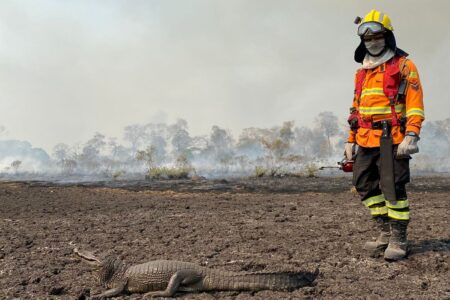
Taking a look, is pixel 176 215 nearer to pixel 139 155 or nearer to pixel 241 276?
pixel 241 276

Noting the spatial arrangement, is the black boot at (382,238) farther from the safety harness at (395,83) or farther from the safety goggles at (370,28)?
the safety goggles at (370,28)

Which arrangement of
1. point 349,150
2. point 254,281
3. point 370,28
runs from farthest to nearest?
1. point 349,150
2. point 370,28
3. point 254,281

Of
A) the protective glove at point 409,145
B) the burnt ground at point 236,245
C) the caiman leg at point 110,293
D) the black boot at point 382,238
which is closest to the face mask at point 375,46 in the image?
the protective glove at point 409,145

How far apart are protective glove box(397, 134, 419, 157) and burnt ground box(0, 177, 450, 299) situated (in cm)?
113

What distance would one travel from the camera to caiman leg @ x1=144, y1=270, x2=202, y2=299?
130 inches

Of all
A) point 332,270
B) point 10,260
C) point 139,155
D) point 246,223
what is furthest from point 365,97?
point 139,155

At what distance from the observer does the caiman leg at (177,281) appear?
3295 mm

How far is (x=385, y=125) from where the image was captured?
13.4 feet

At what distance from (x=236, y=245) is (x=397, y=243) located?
181 cm

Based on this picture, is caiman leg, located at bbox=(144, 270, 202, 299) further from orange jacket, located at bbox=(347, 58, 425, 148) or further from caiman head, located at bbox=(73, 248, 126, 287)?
orange jacket, located at bbox=(347, 58, 425, 148)

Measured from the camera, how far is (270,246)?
4820 millimetres

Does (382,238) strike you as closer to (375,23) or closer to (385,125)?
(385,125)

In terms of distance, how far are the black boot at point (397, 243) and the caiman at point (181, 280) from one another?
111 cm

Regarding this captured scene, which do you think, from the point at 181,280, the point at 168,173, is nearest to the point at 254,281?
the point at 181,280
